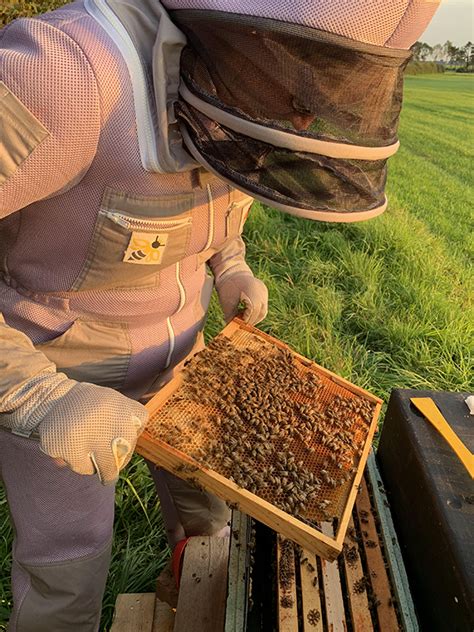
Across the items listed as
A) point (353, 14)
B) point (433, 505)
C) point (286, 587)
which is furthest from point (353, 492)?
point (353, 14)

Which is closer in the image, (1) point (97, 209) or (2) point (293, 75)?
(2) point (293, 75)

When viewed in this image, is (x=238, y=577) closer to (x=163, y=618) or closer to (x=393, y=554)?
(x=393, y=554)

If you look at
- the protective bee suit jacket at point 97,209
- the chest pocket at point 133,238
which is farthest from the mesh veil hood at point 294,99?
the chest pocket at point 133,238

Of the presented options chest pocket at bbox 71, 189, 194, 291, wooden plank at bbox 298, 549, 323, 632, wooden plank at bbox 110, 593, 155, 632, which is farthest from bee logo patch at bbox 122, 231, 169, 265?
wooden plank at bbox 110, 593, 155, 632

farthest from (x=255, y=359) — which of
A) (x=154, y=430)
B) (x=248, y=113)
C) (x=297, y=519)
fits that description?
(x=248, y=113)

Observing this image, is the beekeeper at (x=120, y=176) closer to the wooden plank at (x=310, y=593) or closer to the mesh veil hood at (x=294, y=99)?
the mesh veil hood at (x=294, y=99)
